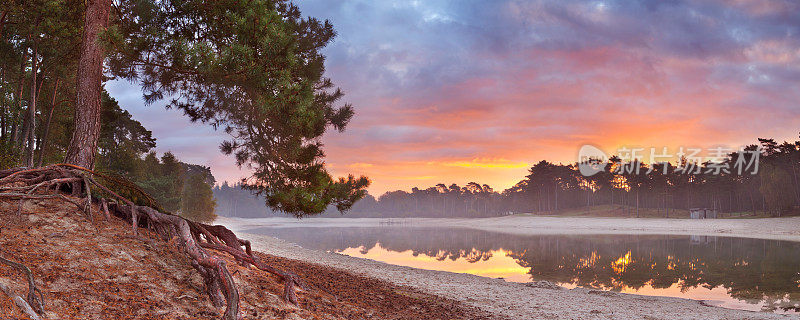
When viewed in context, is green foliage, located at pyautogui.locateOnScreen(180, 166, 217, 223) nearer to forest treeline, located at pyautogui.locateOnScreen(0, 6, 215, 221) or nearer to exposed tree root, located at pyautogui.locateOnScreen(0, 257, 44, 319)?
forest treeline, located at pyautogui.locateOnScreen(0, 6, 215, 221)

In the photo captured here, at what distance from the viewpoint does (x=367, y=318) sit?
7.91 meters

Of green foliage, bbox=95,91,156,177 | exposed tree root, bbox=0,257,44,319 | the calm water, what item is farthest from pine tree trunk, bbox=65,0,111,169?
green foliage, bbox=95,91,156,177

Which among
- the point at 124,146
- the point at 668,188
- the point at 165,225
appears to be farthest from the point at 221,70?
the point at 668,188

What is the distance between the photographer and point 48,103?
27.3 m

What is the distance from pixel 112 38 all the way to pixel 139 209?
12.8 feet

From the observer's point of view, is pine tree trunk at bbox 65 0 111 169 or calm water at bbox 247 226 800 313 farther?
calm water at bbox 247 226 800 313

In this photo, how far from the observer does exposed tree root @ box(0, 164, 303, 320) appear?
6.25 m

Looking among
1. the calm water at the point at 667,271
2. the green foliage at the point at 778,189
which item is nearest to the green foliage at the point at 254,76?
the calm water at the point at 667,271

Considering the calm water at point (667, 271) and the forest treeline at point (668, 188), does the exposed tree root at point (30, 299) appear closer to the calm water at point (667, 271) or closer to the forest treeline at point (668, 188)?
the calm water at point (667, 271)

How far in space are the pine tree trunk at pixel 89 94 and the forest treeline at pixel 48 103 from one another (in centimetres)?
597

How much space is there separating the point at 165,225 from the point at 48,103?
26255 millimetres

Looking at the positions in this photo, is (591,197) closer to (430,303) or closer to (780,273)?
(780,273)

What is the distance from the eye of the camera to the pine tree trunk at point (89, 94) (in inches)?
377

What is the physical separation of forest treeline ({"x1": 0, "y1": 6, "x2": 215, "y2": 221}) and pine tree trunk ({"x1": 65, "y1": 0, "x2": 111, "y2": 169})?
235 inches
